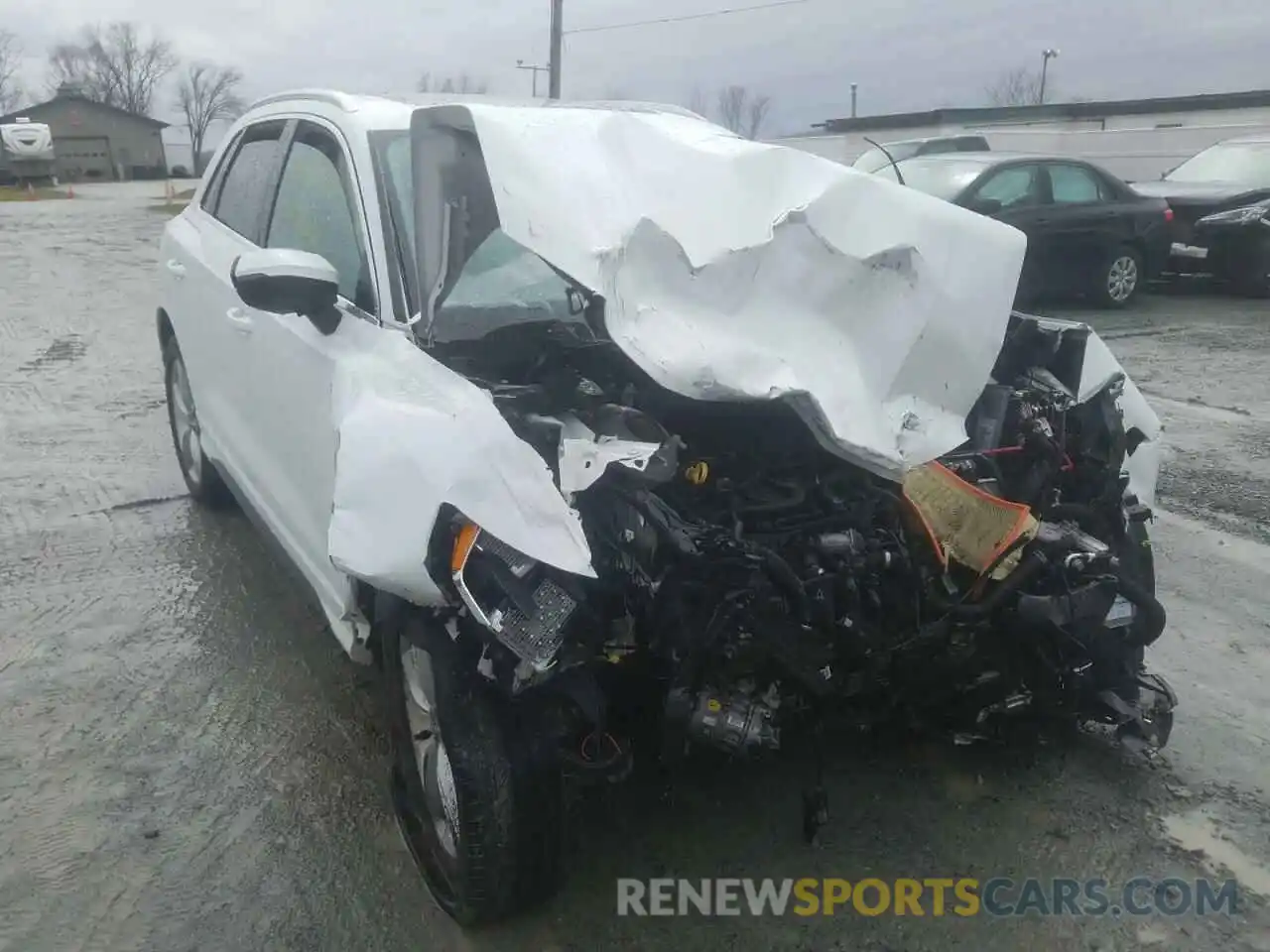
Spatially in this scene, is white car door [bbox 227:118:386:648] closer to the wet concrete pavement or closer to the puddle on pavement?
the wet concrete pavement

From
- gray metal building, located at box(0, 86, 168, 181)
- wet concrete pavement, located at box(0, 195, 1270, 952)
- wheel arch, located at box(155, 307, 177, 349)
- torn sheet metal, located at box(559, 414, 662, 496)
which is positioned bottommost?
gray metal building, located at box(0, 86, 168, 181)

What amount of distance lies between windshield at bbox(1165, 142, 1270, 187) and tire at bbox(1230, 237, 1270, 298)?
1.06 meters

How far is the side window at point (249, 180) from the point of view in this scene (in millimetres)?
4238

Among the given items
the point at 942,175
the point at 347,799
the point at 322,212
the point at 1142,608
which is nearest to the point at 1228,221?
the point at 942,175

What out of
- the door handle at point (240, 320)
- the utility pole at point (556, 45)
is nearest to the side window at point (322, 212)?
the door handle at point (240, 320)

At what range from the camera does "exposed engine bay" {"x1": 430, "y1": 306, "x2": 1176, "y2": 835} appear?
2.53 m

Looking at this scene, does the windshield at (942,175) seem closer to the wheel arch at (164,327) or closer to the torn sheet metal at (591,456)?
the wheel arch at (164,327)

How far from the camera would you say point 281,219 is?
3.97 metres

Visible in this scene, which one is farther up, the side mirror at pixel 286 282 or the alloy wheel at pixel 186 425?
the side mirror at pixel 286 282

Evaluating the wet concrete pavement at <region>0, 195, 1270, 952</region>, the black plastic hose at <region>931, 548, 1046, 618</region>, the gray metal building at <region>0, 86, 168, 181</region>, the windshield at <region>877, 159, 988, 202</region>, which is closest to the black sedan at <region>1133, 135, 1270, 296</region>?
the windshield at <region>877, 159, 988, 202</region>

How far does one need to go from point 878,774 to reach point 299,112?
306 cm

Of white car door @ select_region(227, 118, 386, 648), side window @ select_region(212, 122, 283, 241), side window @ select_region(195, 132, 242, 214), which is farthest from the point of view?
side window @ select_region(195, 132, 242, 214)

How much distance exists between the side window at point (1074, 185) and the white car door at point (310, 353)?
9.29 m

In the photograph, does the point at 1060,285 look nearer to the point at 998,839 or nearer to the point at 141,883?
the point at 998,839
